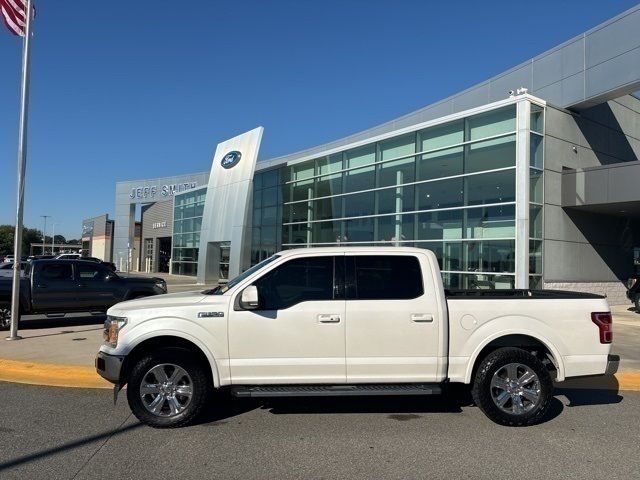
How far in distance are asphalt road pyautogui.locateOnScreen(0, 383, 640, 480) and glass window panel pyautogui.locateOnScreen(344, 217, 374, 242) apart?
1729 centimetres

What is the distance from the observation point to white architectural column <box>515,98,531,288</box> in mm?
17094

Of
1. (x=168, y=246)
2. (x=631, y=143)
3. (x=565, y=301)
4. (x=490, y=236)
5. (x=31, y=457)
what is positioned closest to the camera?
(x=31, y=457)

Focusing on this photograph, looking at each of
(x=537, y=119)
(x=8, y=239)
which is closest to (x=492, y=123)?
(x=537, y=119)

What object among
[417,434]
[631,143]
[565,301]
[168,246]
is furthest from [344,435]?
[168,246]

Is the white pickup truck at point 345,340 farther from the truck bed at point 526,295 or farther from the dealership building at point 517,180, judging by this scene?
the dealership building at point 517,180

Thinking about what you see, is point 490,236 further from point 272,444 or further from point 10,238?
point 10,238

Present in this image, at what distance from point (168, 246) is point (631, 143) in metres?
44.9

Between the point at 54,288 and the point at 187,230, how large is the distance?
30.9m

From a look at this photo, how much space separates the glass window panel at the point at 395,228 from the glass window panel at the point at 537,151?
532 centimetres

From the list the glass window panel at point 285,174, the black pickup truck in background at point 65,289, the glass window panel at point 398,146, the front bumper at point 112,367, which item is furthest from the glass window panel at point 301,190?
the front bumper at point 112,367

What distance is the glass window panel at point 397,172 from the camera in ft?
72.3

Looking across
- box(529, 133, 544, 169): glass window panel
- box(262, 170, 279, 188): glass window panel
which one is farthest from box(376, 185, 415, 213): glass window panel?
box(262, 170, 279, 188): glass window panel

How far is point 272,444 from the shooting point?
4.99 meters

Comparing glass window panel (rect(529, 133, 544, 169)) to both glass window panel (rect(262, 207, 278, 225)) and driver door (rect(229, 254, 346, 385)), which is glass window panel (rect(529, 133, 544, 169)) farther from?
glass window panel (rect(262, 207, 278, 225))
